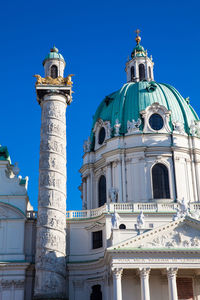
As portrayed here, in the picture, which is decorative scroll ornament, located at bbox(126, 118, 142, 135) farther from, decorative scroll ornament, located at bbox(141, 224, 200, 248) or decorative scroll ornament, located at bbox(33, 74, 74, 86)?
decorative scroll ornament, located at bbox(141, 224, 200, 248)

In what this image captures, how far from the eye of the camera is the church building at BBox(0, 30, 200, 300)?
31406mm

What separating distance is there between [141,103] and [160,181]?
8.05 m

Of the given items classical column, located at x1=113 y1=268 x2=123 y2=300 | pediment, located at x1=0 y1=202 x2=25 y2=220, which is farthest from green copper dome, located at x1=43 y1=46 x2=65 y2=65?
classical column, located at x1=113 y1=268 x2=123 y2=300

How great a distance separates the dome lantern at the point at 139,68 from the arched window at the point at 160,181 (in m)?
12.4

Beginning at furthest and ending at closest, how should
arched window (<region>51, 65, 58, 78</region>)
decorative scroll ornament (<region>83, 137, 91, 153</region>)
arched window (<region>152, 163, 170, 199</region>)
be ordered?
decorative scroll ornament (<region>83, 137, 91, 153</region>) < arched window (<region>152, 163, 170, 199</region>) < arched window (<region>51, 65, 58, 78</region>)

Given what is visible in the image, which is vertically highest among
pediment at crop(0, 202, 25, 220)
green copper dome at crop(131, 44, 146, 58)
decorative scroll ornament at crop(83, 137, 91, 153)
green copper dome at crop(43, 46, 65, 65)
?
green copper dome at crop(131, 44, 146, 58)

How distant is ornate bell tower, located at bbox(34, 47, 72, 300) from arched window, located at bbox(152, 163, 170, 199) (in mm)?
10442

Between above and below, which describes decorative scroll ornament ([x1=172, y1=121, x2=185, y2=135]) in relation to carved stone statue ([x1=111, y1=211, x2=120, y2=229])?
above

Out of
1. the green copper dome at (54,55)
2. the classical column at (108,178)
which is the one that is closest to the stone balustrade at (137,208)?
the classical column at (108,178)

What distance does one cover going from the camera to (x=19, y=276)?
1382 inches

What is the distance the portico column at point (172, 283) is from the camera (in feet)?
99.7

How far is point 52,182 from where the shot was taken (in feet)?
108

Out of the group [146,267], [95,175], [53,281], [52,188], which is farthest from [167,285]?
[95,175]

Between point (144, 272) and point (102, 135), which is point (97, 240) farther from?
point (102, 135)
